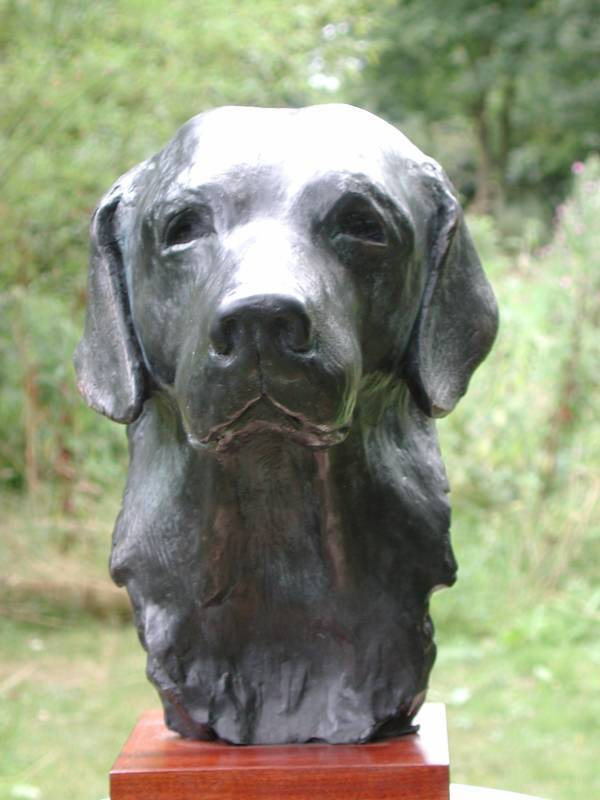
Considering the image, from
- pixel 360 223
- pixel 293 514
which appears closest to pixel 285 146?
pixel 360 223

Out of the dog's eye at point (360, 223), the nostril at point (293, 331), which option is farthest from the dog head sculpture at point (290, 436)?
the nostril at point (293, 331)

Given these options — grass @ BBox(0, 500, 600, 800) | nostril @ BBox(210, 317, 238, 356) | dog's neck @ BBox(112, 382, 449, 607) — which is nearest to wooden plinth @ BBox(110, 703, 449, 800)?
dog's neck @ BBox(112, 382, 449, 607)

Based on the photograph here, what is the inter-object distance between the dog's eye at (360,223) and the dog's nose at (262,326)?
21cm

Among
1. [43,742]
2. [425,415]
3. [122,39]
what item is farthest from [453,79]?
[425,415]

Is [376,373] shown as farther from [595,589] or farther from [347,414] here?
[595,589]

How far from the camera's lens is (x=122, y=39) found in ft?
16.8

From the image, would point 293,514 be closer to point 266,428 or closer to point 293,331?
point 266,428

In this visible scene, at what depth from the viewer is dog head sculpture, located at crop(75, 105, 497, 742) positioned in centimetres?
162

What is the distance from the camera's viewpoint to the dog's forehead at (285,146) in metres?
1.64

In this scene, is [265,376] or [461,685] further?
[461,685]

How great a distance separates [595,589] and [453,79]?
19767mm

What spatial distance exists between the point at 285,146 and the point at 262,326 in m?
0.34

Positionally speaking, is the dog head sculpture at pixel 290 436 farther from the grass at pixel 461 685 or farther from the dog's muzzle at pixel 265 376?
the grass at pixel 461 685

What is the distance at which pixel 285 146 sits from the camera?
65.9 inches
